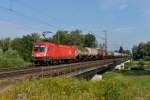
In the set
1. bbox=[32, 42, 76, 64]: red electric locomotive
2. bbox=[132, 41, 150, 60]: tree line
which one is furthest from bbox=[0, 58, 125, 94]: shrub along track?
bbox=[132, 41, 150, 60]: tree line

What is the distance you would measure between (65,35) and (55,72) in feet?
393

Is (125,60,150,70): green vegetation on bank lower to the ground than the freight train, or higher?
lower

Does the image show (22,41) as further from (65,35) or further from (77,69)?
(77,69)

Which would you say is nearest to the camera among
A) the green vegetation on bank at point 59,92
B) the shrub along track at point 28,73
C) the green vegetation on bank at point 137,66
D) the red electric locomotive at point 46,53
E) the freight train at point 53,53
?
the green vegetation on bank at point 59,92

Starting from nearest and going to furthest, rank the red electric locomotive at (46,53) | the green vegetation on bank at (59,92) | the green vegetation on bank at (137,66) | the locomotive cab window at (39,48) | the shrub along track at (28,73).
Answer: the green vegetation on bank at (59,92)
the shrub along track at (28,73)
the red electric locomotive at (46,53)
the locomotive cab window at (39,48)
the green vegetation on bank at (137,66)

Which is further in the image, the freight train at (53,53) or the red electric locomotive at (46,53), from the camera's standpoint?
the freight train at (53,53)

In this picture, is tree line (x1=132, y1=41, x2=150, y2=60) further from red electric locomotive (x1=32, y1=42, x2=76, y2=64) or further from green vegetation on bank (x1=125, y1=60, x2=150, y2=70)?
red electric locomotive (x1=32, y1=42, x2=76, y2=64)

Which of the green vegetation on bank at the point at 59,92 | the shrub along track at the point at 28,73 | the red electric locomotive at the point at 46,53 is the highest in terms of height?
the red electric locomotive at the point at 46,53

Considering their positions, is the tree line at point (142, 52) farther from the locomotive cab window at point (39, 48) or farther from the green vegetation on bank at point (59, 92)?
the green vegetation on bank at point (59, 92)

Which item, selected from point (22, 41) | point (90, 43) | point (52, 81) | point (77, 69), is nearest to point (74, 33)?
point (90, 43)

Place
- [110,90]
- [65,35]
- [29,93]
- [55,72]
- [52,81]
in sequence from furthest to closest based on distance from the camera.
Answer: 1. [65,35]
2. [55,72]
3. [52,81]
4. [110,90]
5. [29,93]

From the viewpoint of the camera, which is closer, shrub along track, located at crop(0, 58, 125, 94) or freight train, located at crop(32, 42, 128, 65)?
shrub along track, located at crop(0, 58, 125, 94)

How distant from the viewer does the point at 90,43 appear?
165m

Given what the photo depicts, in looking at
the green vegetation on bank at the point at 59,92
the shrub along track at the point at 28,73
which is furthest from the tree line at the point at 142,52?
the green vegetation on bank at the point at 59,92
